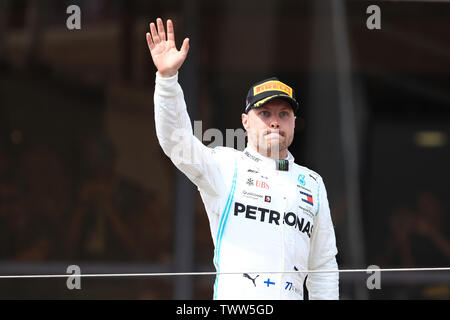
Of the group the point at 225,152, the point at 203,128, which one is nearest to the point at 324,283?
the point at 225,152

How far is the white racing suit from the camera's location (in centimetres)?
271

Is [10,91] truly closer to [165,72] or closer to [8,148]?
[8,148]

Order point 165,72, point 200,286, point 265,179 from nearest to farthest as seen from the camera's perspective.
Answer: point 165,72 < point 265,179 < point 200,286

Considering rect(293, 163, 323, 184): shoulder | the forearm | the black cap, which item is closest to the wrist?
the black cap

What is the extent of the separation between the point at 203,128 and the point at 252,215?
249cm

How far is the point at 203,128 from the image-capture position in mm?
5203

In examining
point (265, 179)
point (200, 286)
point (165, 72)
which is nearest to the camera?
point (165, 72)

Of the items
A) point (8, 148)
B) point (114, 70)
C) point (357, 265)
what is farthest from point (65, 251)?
point (357, 265)

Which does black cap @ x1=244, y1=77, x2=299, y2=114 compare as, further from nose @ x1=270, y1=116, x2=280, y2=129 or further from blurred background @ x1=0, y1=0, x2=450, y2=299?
blurred background @ x1=0, y1=0, x2=450, y2=299

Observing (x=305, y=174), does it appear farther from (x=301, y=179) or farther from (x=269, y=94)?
(x=269, y=94)

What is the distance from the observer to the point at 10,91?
5305 mm

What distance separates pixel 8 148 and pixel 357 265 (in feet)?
6.89

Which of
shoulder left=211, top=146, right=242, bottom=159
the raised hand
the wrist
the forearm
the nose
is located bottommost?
the forearm

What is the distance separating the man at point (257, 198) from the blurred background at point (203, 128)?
240 cm
